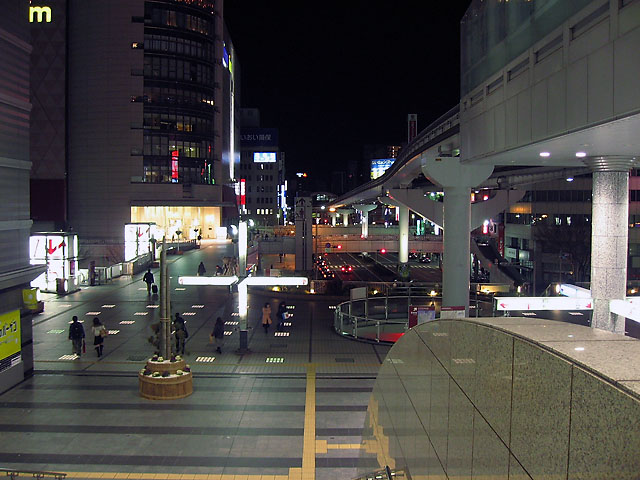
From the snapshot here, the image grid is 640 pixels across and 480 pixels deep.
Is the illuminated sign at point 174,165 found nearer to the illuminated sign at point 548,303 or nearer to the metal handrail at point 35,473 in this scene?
the illuminated sign at point 548,303

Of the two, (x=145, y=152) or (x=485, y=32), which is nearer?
(x=485, y=32)

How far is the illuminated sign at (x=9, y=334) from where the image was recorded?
51.1ft

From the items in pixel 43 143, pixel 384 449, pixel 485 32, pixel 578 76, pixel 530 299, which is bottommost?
pixel 384 449

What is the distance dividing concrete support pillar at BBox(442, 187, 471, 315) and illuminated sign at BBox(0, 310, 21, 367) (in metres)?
13.8

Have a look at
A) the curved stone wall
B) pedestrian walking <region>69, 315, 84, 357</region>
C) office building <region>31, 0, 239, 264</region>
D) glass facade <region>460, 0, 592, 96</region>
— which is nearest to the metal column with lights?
pedestrian walking <region>69, 315, 84, 357</region>

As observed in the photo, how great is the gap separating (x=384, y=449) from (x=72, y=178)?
68.0 m

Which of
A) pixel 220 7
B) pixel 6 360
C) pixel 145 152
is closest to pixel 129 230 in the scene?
pixel 145 152

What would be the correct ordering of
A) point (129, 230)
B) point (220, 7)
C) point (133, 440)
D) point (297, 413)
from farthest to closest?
1. point (220, 7)
2. point (129, 230)
3. point (297, 413)
4. point (133, 440)

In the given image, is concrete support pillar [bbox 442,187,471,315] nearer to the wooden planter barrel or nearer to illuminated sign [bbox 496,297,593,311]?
illuminated sign [bbox 496,297,593,311]

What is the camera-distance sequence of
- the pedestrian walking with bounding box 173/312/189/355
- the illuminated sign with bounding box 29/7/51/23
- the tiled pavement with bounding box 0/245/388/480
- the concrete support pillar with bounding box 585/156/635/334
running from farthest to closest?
the illuminated sign with bounding box 29/7/51/23
the pedestrian walking with bounding box 173/312/189/355
the concrete support pillar with bounding box 585/156/635/334
the tiled pavement with bounding box 0/245/388/480

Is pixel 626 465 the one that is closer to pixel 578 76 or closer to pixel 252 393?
pixel 578 76

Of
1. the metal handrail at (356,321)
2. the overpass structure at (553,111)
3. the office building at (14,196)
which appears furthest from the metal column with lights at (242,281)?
the overpass structure at (553,111)

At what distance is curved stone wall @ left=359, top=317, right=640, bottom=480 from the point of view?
280 centimetres

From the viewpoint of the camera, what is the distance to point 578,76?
9062 mm
